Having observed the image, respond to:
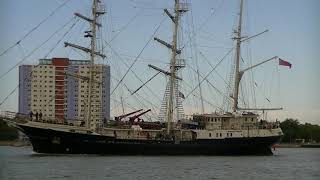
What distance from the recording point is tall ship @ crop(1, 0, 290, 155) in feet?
240

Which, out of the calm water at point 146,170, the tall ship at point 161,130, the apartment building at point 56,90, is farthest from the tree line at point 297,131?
the calm water at point 146,170

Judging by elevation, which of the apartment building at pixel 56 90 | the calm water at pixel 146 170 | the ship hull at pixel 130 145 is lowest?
the calm water at pixel 146 170

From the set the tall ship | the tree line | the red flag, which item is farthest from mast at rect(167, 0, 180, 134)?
the tree line

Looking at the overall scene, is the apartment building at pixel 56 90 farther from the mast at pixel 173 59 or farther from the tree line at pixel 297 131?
the tree line at pixel 297 131

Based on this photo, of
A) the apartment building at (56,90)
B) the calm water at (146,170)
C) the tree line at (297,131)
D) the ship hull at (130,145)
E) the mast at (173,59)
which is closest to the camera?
the calm water at (146,170)

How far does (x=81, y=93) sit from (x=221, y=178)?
7099cm

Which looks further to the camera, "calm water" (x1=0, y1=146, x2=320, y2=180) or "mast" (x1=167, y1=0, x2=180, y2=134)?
"mast" (x1=167, y1=0, x2=180, y2=134)

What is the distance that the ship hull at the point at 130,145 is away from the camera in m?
72.9

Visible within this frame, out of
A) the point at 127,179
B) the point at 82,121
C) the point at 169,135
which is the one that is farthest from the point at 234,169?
the point at 82,121

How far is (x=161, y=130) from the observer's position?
260 feet

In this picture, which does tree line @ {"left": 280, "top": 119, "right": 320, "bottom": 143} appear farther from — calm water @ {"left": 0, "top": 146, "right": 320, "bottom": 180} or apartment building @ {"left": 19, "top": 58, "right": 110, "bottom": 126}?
calm water @ {"left": 0, "top": 146, "right": 320, "bottom": 180}

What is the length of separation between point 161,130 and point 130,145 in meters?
5.53

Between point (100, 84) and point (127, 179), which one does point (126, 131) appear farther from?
point (127, 179)

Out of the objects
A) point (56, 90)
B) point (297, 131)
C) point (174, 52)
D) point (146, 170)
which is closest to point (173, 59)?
point (174, 52)
